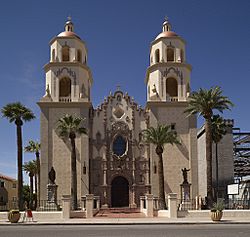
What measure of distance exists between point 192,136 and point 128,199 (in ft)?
33.7

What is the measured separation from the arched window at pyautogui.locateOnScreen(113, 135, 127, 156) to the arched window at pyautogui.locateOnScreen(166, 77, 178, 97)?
305 inches

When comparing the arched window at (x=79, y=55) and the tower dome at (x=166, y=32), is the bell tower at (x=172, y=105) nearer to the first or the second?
the tower dome at (x=166, y=32)

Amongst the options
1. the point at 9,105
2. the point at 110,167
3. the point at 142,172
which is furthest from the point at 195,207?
the point at 9,105

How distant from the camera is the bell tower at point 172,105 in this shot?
4747 centimetres

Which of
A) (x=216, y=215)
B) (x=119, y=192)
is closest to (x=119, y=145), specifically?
(x=119, y=192)

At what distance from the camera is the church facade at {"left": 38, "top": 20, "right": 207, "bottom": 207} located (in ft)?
156

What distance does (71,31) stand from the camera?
51.6 meters

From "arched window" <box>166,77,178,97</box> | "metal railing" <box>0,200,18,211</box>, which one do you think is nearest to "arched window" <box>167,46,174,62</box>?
"arched window" <box>166,77,178,97</box>

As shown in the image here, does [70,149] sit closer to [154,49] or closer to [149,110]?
[149,110]

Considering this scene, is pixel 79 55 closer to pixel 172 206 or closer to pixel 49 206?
pixel 49 206

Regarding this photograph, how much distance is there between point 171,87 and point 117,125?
7887mm

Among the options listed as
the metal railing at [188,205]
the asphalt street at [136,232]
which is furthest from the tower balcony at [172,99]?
the asphalt street at [136,232]

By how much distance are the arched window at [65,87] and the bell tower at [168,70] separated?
9.45m

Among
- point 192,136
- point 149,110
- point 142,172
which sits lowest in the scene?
point 142,172
